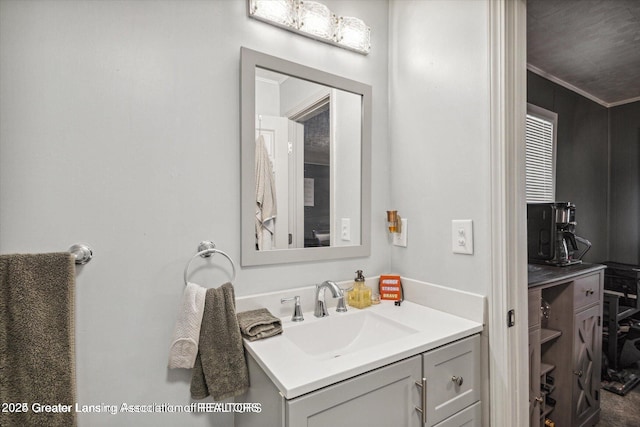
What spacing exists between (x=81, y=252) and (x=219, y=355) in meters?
0.51

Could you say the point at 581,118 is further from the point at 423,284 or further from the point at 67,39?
the point at 67,39

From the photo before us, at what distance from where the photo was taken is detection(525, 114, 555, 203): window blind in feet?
7.56

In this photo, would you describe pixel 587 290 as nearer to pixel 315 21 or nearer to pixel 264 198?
pixel 264 198

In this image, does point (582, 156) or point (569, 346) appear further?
point (582, 156)

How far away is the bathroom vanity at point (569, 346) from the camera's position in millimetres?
1739

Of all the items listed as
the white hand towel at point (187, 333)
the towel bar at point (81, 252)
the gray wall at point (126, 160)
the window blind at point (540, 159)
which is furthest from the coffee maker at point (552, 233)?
the towel bar at point (81, 252)

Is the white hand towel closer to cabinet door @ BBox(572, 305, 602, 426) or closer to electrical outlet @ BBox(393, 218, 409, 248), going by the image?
electrical outlet @ BBox(393, 218, 409, 248)

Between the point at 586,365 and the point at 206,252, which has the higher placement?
the point at 206,252

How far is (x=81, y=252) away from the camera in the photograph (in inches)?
35.8

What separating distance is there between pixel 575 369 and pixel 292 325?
1.72 metres

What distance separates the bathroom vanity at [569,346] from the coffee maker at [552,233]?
0.35ft

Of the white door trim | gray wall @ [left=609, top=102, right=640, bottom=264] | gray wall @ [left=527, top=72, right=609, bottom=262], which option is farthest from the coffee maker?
gray wall @ [left=609, top=102, right=640, bottom=264]

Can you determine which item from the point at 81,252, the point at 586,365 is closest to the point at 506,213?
the point at 81,252

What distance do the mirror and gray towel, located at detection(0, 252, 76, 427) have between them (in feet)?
1.76
